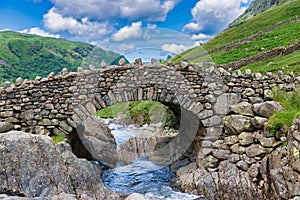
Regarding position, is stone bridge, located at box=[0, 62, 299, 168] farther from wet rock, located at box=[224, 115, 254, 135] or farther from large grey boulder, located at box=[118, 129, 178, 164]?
large grey boulder, located at box=[118, 129, 178, 164]

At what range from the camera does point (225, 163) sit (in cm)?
1000

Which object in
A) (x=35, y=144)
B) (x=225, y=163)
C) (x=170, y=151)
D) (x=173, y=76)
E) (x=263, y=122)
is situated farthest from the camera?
(x=170, y=151)

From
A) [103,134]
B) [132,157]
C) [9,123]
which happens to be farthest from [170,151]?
[9,123]

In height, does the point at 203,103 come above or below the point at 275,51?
below

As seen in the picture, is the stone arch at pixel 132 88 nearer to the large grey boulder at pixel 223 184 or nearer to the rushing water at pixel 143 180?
the large grey boulder at pixel 223 184

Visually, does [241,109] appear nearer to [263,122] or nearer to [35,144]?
Answer: [263,122]

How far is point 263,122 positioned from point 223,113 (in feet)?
6.91

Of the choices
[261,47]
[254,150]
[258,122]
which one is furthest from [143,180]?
[261,47]

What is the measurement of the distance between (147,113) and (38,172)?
19850 mm

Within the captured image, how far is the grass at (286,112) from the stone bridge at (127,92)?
0.70 meters

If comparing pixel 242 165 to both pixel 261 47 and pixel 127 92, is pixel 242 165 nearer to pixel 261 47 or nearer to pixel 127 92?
pixel 127 92

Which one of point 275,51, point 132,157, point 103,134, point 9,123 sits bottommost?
point 132,157

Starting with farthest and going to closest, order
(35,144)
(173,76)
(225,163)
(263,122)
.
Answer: (173,76), (225,163), (263,122), (35,144)

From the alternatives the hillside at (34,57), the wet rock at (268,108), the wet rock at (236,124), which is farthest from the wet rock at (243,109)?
the hillside at (34,57)
